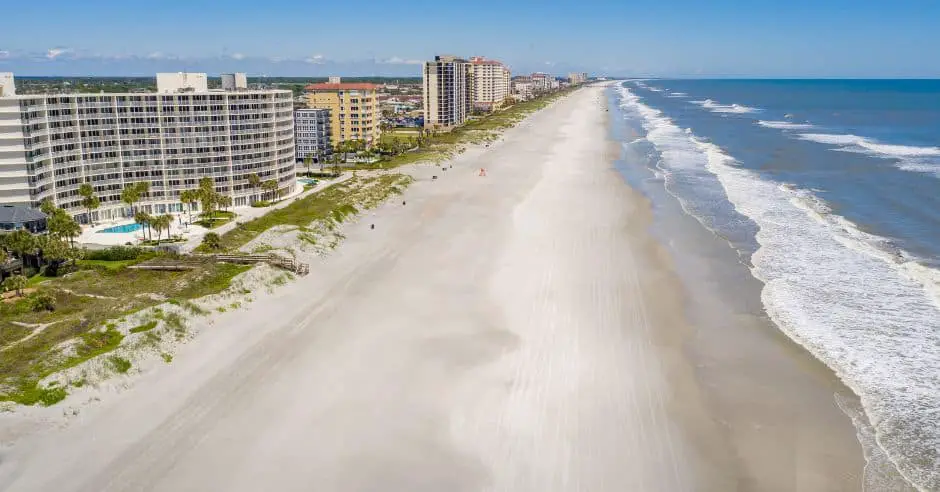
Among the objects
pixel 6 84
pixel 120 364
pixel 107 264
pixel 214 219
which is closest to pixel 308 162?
pixel 214 219

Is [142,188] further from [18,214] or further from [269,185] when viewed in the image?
[18,214]

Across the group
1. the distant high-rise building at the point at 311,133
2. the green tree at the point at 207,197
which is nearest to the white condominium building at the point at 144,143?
the green tree at the point at 207,197

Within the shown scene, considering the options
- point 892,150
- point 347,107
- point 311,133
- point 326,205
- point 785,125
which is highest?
point 347,107

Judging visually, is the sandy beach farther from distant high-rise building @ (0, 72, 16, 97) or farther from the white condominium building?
distant high-rise building @ (0, 72, 16, 97)

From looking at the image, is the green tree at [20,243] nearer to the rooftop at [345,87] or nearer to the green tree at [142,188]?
the green tree at [142,188]

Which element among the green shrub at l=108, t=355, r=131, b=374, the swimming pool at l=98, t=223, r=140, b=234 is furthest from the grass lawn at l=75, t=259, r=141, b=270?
the green shrub at l=108, t=355, r=131, b=374

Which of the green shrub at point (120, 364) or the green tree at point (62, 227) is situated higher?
the green tree at point (62, 227)
